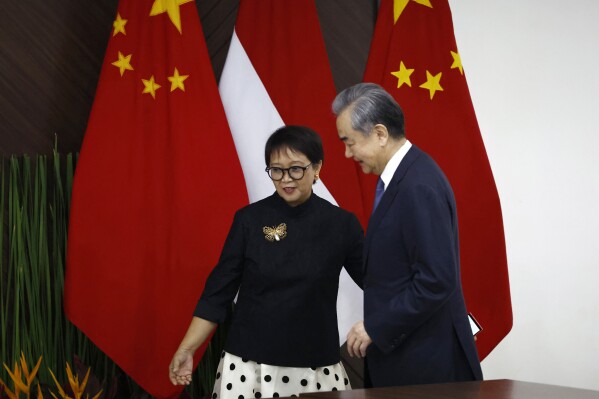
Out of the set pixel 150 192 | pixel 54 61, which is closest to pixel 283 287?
pixel 150 192

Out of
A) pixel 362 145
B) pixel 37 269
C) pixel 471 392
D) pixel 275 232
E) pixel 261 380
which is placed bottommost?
pixel 261 380

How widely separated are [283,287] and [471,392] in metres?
0.73

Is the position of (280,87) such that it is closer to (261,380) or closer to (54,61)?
(54,61)

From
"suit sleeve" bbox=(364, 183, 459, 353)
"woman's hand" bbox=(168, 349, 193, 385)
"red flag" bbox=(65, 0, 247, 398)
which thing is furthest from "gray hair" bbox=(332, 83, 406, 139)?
"red flag" bbox=(65, 0, 247, 398)

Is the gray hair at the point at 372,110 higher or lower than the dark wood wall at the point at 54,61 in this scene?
lower

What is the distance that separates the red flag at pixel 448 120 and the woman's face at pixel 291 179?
0.89m

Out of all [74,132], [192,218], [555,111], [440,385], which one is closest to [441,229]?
[440,385]

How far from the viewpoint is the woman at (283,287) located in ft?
6.61

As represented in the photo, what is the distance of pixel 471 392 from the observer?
1.40m

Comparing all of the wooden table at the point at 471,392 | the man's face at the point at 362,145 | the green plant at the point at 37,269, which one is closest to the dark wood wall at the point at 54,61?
the green plant at the point at 37,269

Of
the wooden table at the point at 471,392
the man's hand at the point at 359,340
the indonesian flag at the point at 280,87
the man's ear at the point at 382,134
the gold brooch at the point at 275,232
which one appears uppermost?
the indonesian flag at the point at 280,87

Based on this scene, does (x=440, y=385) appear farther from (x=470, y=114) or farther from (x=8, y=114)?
(x=8, y=114)

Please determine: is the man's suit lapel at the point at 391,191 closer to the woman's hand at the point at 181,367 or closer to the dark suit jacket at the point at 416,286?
the dark suit jacket at the point at 416,286

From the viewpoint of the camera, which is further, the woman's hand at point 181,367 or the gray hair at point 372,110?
the woman's hand at point 181,367
